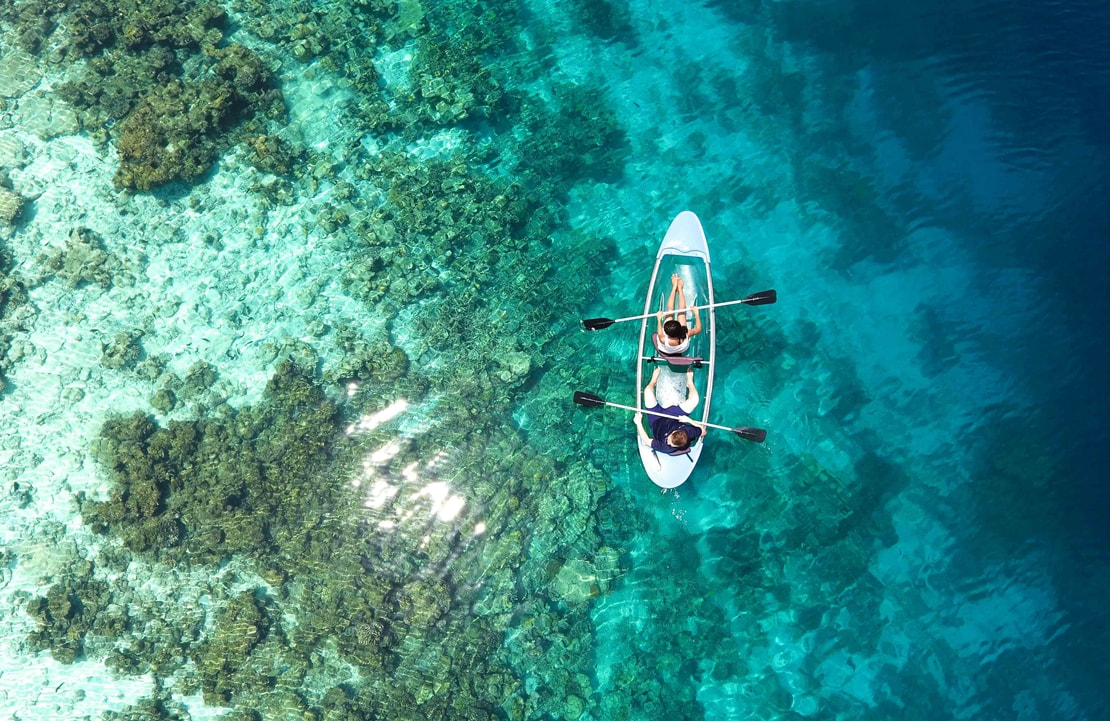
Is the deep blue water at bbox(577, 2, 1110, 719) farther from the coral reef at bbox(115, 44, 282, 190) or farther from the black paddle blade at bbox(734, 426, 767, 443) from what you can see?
the coral reef at bbox(115, 44, 282, 190)

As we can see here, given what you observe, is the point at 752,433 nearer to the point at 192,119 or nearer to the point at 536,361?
the point at 536,361

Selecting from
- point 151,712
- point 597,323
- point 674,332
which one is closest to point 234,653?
point 151,712

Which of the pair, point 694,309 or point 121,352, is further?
point 121,352

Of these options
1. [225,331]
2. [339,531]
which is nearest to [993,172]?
[339,531]

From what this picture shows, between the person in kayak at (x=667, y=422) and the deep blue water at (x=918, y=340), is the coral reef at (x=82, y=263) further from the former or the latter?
the deep blue water at (x=918, y=340)

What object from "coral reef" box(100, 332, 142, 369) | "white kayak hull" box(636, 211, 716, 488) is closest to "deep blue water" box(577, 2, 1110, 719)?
"white kayak hull" box(636, 211, 716, 488)

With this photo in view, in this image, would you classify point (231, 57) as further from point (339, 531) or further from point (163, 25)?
point (339, 531)
